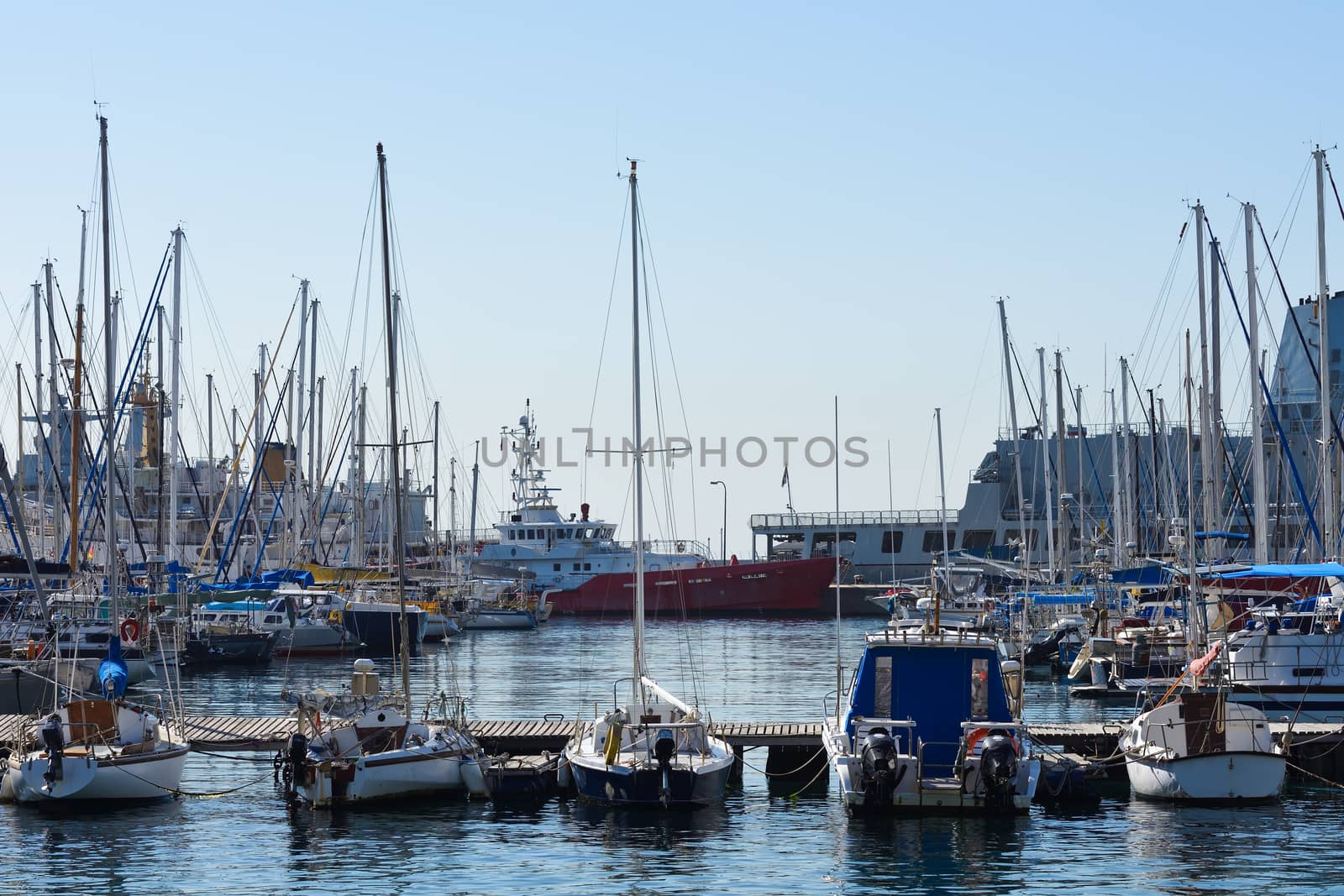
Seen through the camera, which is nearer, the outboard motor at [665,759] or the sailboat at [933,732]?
the sailboat at [933,732]

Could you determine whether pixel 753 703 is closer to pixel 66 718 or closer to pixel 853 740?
pixel 853 740

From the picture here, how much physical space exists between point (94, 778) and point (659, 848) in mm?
8789

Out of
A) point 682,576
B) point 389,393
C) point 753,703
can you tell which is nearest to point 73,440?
point 389,393

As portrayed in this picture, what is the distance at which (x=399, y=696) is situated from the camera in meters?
26.6

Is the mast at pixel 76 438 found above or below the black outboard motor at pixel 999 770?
above

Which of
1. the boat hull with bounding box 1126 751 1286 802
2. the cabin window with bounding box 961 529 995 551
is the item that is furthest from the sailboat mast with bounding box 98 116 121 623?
the cabin window with bounding box 961 529 995 551

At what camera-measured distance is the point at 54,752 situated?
24.7 m

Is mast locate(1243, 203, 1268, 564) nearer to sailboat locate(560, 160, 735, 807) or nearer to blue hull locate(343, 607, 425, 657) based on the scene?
sailboat locate(560, 160, 735, 807)

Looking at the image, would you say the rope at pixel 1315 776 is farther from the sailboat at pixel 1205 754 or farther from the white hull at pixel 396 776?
the white hull at pixel 396 776

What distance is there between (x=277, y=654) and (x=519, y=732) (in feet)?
102

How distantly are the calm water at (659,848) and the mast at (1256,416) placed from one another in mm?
11722

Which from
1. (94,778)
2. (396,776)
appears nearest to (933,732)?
(396,776)

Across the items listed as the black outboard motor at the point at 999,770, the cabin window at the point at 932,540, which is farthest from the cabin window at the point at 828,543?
the black outboard motor at the point at 999,770

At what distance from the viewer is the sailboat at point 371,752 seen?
81.7 feet
